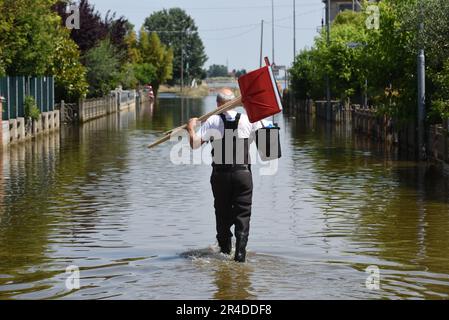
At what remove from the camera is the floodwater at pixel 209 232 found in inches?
447

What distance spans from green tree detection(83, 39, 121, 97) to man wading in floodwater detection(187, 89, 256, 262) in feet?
172

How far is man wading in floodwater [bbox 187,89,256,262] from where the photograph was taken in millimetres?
12617

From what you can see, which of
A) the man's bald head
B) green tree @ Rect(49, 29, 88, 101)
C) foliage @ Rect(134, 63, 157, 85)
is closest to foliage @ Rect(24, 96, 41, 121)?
green tree @ Rect(49, 29, 88, 101)

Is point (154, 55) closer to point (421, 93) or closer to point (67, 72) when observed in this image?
point (67, 72)

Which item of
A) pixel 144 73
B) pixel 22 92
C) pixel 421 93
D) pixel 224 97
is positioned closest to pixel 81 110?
pixel 22 92

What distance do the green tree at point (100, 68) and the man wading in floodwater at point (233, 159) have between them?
5242cm

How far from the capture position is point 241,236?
12.5 meters

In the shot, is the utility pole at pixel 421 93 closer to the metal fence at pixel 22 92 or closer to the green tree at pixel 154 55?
the metal fence at pixel 22 92

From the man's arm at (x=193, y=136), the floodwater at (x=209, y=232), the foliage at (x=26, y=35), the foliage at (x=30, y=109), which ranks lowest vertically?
the floodwater at (x=209, y=232)

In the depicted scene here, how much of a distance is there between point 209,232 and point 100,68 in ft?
170

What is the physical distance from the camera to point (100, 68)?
6656 cm

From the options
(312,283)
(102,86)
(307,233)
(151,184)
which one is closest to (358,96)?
(102,86)

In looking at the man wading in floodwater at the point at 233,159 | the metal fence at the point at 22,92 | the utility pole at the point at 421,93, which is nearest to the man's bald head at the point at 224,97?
the man wading in floodwater at the point at 233,159
